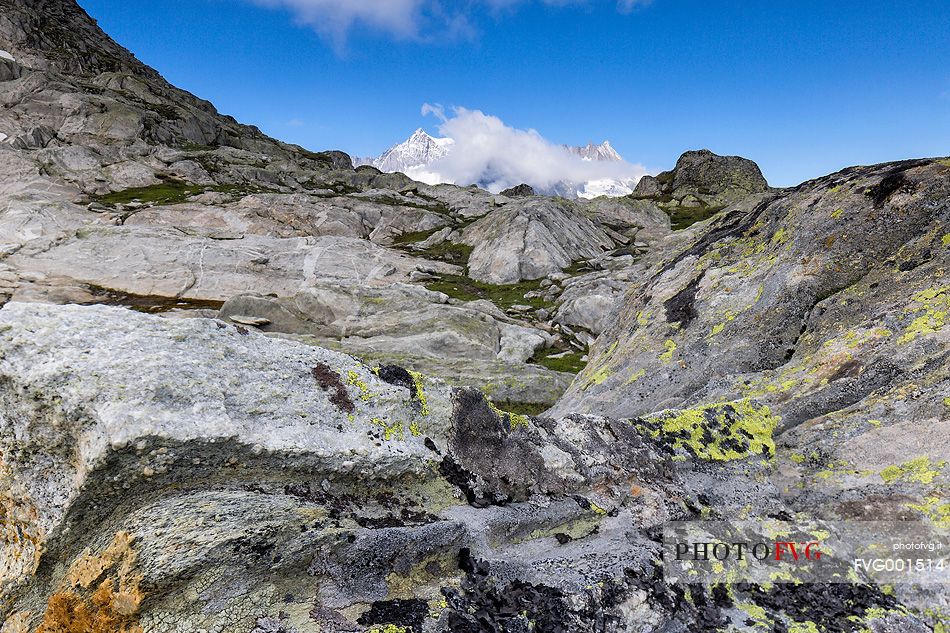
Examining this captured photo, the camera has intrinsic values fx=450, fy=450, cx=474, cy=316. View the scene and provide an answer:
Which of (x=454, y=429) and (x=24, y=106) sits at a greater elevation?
(x=24, y=106)

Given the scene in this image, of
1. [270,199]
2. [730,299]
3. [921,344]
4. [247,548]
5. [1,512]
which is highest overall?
[270,199]

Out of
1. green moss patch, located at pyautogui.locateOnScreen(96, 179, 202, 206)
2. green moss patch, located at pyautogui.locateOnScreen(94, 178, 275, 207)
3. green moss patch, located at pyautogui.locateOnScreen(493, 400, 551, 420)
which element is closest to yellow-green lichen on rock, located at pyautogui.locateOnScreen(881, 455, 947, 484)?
green moss patch, located at pyautogui.locateOnScreen(493, 400, 551, 420)

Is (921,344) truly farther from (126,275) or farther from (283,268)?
(126,275)

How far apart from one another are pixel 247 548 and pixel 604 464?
23.7 feet

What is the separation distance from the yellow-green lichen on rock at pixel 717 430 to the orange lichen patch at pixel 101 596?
10.2 meters

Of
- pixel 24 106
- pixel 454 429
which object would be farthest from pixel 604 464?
pixel 24 106

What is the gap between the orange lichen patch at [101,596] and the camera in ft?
20.5

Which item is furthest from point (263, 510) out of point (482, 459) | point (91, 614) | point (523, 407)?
point (523, 407)

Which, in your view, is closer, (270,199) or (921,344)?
(921,344)

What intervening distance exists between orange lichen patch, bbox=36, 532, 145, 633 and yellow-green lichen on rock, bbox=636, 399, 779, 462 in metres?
10.2

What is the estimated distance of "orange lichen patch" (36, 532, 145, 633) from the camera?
625 cm

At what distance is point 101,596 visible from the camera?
6316 millimetres

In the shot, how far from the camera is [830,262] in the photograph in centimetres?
1652

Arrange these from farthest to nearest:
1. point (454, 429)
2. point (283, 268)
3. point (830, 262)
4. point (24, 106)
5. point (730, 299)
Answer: point (24, 106) < point (283, 268) < point (730, 299) < point (830, 262) < point (454, 429)
